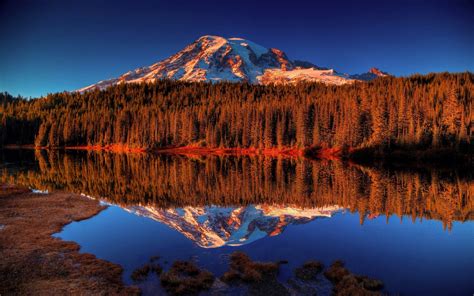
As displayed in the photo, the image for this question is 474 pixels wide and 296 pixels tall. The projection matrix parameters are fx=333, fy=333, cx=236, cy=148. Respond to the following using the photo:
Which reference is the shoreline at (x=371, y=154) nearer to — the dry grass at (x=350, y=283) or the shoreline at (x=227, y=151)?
the shoreline at (x=227, y=151)

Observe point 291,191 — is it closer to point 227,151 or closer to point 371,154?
point 371,154

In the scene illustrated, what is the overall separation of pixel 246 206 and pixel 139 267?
57.7 ft

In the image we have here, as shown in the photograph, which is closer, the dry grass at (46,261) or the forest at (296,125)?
the dry grass at (46,261)

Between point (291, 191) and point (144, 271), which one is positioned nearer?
point (144, 271)

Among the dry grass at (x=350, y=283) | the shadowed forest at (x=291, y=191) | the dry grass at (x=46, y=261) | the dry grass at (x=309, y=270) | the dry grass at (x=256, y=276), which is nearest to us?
the dry grass at (x=350, y=283)

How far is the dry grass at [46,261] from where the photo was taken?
14.3 metres

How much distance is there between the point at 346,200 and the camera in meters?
35.9

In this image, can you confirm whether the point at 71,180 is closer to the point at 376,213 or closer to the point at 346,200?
the point at 346,200

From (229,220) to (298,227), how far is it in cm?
582

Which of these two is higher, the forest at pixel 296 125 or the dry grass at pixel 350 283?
the forest at pixel 296 125

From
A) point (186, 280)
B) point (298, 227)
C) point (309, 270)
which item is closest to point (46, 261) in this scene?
point (186, 280)

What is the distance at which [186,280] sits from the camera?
49.4 feet

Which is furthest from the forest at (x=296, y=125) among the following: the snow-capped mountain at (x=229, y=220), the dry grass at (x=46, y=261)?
the dry grass at (x=46, y=261)

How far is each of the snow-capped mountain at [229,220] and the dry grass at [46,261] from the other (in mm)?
6631
